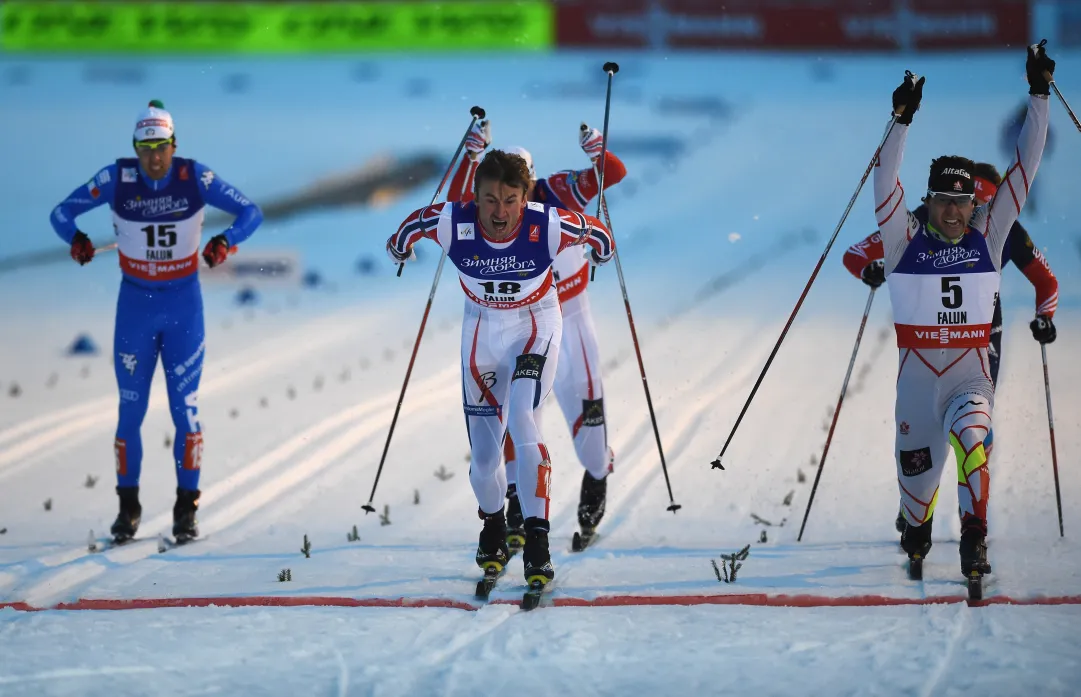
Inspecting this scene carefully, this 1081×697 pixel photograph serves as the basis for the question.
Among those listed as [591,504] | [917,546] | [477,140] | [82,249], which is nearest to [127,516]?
[82,249]

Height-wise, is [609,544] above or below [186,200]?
below

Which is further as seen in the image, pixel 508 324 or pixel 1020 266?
pixel 1020 266

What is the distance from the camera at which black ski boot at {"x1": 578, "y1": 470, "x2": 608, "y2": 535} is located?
7.24 metres

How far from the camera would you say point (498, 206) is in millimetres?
5957

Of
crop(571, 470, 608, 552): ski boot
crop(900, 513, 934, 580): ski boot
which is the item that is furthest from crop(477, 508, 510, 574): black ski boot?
crop(900, 513, 934, 580): ski boot

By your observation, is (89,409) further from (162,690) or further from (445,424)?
(162,690)

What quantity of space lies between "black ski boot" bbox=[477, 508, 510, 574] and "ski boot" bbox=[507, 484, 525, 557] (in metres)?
0.57

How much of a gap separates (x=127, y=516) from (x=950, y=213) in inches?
181

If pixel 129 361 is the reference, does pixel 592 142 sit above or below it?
above

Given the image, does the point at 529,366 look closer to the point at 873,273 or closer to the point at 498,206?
the point at 498,206

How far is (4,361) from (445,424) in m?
6.70

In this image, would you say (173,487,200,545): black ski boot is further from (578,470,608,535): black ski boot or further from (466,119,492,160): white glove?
(466,119,492,160): white glove

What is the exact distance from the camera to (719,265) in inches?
875

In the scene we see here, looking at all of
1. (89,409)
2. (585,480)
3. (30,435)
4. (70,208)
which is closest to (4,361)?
(89,409)
